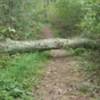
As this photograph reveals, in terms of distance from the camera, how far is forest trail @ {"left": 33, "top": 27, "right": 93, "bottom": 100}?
20.8ft

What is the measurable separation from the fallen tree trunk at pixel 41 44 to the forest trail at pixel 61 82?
0.70 meters

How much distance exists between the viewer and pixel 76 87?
6828 millimetres

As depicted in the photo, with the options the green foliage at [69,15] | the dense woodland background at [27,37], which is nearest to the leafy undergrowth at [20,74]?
the dense woodland background at [27,37]

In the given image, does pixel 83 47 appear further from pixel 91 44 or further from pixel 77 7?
pixel 77 7

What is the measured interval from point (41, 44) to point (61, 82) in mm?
3016

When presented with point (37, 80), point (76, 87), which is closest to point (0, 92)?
point (37, 80)

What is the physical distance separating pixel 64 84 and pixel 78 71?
1.28 meters

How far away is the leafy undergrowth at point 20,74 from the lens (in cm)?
595

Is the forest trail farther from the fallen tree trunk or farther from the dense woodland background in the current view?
the fallen tree trunk

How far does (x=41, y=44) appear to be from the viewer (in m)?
10.0

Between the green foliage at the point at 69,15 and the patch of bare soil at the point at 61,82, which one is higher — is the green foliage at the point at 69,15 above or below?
above

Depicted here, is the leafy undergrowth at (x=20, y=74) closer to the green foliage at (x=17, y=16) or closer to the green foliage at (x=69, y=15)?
the green foliage at (x=17, y=16)

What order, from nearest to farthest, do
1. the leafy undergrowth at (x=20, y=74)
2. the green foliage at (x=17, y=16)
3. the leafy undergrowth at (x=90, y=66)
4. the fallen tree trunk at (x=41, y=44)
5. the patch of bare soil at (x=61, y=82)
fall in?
the leafy undergrowth at (x=20, y=74) < the patch of bare soil at (x=61, y=82) < the leafy undergrowth at (x=90, y=66) < the fallen tree trunk at (x=41, y=44) < the green foliage at (x=17, y=16)

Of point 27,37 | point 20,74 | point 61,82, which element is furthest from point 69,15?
point 20,74
